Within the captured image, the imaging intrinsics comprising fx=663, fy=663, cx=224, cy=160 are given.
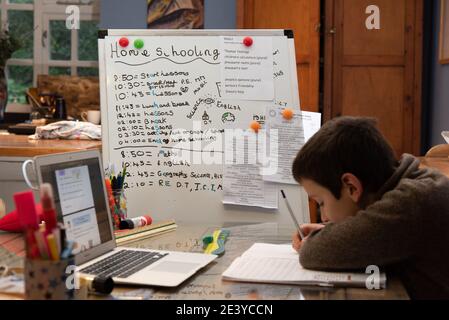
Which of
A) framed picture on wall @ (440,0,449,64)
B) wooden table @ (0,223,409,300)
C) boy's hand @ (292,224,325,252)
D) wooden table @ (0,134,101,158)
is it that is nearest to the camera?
wooden table @ (0,223,409,300)

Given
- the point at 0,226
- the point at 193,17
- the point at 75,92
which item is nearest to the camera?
the point at 0,226

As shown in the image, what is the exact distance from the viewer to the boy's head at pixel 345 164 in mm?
1388

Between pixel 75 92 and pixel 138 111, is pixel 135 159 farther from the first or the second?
pixel 75 92

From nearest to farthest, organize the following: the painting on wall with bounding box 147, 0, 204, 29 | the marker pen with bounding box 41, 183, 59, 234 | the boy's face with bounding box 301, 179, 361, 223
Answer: the marker pen with bounding box 41, 183, 59, 234
the boy's face with bounding box 301, 179, 361, 223
the painting on wall with bounding box 147, 0, 204, 29

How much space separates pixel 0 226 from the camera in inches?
70.2

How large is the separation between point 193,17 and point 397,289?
147 inches

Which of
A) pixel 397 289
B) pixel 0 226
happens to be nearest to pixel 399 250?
pixel 397 289

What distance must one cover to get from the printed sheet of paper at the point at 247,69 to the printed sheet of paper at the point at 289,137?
12cm

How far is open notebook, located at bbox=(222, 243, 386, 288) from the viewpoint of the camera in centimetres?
128

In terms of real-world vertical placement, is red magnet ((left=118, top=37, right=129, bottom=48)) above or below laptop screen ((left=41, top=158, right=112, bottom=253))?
above

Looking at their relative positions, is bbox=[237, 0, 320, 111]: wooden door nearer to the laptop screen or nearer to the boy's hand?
the boy's hand

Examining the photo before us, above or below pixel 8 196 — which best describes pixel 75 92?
above

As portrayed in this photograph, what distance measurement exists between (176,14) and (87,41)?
3.24ft

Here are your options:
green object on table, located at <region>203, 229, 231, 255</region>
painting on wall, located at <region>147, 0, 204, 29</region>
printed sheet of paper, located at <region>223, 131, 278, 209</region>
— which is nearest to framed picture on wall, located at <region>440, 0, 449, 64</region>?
painting on wall, located at <region>147, 0, 204, 29</region>
